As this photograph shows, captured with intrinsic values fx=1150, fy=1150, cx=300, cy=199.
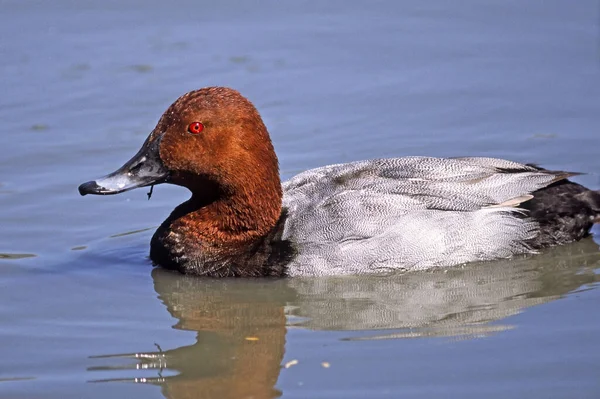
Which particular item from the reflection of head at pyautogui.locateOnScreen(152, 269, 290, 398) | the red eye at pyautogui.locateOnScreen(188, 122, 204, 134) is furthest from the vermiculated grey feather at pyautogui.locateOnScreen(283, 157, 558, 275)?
the red eye at pyautogui.locateOnScreen(188, 122, 204, 134)

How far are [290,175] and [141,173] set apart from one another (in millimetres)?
2030

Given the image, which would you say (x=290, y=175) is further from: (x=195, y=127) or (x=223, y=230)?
(x=195, y=127)

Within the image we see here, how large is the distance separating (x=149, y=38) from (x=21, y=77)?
146 cm

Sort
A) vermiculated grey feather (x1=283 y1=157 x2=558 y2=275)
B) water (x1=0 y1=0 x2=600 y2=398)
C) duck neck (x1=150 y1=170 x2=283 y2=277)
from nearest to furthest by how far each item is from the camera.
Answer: water (x1=0 y1=0 x2=600 y2=398) < vermiculated grey feather (x1=283 y1=157 x2=558 y2=275) < duck neck (x1=150 y1=170 x2=283 y2=277)

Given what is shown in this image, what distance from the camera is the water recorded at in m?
6.44

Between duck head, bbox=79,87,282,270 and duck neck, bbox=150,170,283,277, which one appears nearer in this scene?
duck head, bbox=79,87,282,270

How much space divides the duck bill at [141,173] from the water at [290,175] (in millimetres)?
674

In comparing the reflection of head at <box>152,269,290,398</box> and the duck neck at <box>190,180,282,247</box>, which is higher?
the duck neck at <box>190,180,282,247</box>

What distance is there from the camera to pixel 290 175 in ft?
32.0

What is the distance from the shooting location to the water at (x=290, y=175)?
644 cm

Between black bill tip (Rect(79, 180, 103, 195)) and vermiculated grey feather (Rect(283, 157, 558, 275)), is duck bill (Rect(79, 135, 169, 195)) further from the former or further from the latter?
vermiculated grey feather (Rect(283, 157, 558, 275))

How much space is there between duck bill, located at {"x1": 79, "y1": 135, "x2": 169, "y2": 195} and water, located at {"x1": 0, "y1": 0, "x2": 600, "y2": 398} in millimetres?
674

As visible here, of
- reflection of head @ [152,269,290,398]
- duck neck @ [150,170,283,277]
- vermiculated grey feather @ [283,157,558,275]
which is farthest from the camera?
duck neck @ [150,170,283,277]

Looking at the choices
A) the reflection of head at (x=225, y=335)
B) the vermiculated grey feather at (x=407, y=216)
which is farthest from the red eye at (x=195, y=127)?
the reflection of head at (x=225, y=335)
